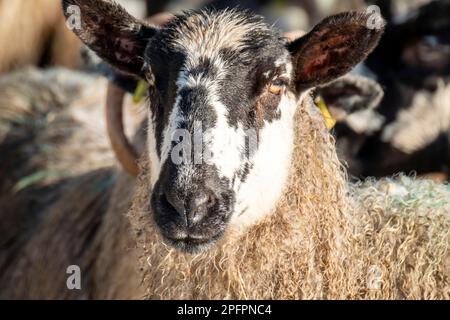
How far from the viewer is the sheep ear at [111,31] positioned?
4.25m

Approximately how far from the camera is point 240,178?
3.79m

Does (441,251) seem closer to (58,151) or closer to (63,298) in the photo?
(63,298)

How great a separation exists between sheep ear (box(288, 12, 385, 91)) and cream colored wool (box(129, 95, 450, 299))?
0.23 m

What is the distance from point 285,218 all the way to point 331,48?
2.64 ft

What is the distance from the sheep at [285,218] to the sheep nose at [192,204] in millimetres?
52

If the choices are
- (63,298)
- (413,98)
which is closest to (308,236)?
(63,298)

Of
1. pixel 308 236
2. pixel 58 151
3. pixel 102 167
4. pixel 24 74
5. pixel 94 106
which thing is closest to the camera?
pixel 308 236

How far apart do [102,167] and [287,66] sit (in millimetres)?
2723

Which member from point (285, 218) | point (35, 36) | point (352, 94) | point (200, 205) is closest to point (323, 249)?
point (285, 218)

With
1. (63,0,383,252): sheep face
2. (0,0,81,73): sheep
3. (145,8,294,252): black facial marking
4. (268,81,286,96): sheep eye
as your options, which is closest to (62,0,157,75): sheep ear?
(63,0,383,252): sheep face

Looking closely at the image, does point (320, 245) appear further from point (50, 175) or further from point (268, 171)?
point (50, 175)

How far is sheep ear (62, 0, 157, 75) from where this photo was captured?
425 centimetres

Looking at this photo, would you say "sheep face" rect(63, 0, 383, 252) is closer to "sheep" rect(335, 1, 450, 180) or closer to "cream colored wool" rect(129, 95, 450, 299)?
"cream colored wool" rect(129, 95, 450, 299)
